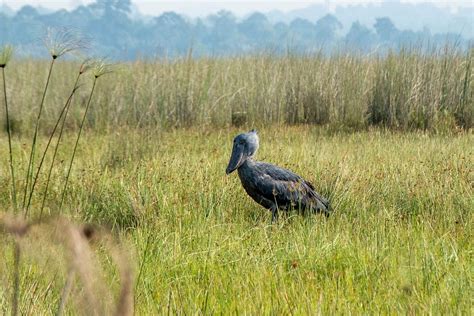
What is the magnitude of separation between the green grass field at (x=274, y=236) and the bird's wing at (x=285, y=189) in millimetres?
135

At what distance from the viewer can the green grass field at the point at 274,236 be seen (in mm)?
2988

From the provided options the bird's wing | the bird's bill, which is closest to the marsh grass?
the bird's wing

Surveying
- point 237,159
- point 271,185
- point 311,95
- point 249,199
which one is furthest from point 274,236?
point 311,95

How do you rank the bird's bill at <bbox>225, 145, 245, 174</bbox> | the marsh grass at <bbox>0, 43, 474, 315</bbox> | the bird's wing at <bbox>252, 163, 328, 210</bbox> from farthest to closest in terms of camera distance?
the bird's bill at <bbox>225, 145, 245, 174</bbox>
the bird's wing at <bbox>252, 163, 328, 210</bbox>
the marsh grass at <bbox>0, 43, 474, 315</bbox>

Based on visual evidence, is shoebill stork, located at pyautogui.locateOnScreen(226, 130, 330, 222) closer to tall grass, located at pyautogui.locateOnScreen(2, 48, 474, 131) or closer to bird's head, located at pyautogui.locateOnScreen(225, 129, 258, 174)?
bird's head, located at pyautogui.locateOnScreen(225, 129, 258, 174)

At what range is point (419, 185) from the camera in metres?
5.62

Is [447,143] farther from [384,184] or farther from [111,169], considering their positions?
[111,169]

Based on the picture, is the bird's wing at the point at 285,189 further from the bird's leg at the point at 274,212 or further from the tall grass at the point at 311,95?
the tall grass at the point at 311,95

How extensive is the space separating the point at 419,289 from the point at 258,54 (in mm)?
10428

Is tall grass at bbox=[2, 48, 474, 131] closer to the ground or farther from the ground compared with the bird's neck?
closer to the ground

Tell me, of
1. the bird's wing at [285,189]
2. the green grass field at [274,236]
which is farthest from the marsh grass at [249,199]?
the bird's wing at [285,189]

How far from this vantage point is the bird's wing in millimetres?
4797

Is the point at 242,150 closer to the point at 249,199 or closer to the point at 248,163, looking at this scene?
the point at 248,163

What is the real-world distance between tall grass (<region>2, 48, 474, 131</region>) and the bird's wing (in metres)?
5.63
